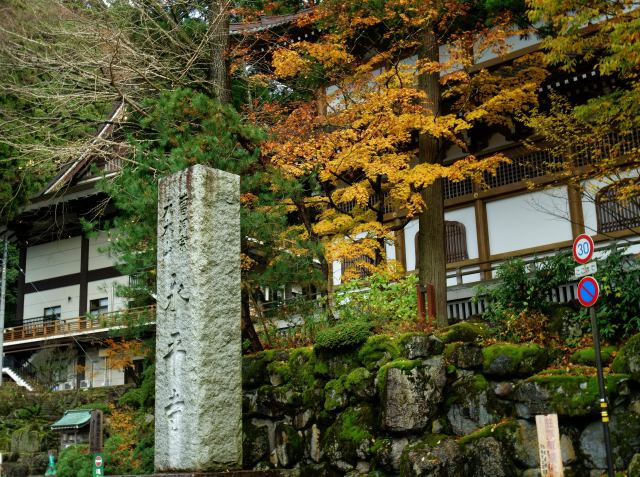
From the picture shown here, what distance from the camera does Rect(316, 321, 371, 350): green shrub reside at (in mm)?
13875

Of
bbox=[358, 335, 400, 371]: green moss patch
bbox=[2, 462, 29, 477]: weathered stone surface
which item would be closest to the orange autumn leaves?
bbox=[358, 335, 400, 371]: green moss patch

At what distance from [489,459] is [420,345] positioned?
2.34 meters

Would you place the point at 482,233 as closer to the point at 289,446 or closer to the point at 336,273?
the point at 336,273

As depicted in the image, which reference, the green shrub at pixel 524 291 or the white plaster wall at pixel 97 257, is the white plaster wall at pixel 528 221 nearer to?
the green shrub at pixel 524 291

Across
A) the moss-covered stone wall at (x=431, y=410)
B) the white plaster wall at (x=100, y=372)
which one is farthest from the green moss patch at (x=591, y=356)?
the white plaster wall at (x=100, y=372)

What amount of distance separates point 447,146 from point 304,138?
13.5 feet

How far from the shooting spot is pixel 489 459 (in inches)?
451

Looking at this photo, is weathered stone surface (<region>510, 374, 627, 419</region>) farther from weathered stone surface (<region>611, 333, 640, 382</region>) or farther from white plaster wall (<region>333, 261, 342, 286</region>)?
white plaster wall (<region>333, 261, 342, 286</region>)

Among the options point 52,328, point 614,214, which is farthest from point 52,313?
point 614,214

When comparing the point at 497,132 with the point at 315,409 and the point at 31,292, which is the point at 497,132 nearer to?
the point at 315,409

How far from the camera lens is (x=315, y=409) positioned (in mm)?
14141

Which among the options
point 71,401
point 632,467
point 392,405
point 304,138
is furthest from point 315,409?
point 71,401

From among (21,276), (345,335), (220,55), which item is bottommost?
(345,335)

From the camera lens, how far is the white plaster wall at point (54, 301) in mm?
31198
